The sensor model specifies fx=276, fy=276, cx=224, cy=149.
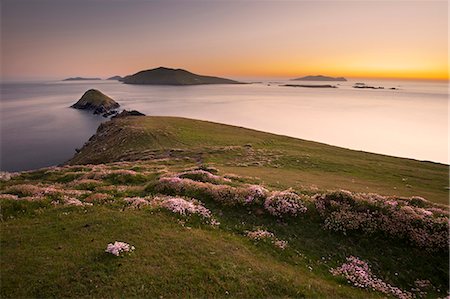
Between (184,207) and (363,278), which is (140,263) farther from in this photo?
(363,278)

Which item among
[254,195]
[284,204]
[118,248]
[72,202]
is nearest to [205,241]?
[118,248]

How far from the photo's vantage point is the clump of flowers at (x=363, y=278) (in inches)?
630

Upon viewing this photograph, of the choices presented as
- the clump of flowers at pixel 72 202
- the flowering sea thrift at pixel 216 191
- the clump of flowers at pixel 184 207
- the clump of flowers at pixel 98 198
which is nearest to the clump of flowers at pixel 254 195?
the flowering sea thrift at pixel 216 191

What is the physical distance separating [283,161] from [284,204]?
34.3 m

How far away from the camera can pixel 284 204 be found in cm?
2312

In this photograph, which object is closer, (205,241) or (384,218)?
(205,241)

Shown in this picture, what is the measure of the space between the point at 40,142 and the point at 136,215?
345ft

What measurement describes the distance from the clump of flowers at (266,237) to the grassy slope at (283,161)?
49.3ft

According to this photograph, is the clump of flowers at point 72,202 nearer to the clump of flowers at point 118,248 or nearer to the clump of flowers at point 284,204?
the clump of flowers at point 118,248

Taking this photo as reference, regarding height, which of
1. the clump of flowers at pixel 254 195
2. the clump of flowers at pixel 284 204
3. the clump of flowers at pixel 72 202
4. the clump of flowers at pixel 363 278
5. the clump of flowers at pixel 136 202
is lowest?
the clump of flowers at pixel 363 278

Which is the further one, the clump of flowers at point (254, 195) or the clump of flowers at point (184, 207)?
the clump of flowers at point (254, 195)

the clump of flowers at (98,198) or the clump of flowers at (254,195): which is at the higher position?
the clump of flowers at (98,198)

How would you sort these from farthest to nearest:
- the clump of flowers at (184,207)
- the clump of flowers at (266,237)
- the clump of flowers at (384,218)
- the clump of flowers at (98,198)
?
1. the clump of flowers at (98,198)
2. the clump of flowers at (184,207)
3. the clump of flowers at (384,218)
4. the clump of flowers at (266,237)

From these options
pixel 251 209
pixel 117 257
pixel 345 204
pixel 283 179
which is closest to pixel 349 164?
pixel 283 179
